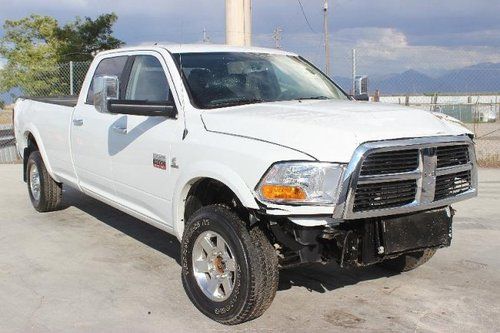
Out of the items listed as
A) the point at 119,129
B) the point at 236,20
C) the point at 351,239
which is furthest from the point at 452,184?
the point at 236,20

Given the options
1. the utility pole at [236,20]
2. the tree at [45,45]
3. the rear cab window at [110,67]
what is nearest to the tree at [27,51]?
the tree at [45,45]

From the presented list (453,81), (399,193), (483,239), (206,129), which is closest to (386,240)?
(399,193)

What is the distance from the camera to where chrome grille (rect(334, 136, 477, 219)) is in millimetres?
3557

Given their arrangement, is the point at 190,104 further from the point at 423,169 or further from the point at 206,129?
the point at 423,169

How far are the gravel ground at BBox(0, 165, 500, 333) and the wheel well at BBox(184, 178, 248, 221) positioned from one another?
2.42ft

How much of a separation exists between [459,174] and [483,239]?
2.45 meters

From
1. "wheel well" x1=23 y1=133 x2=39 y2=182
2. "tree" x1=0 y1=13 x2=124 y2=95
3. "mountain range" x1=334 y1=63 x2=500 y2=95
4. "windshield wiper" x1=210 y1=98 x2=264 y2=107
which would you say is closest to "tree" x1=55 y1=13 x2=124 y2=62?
"tree" x1=0 y1=13 x2=124 y2=95

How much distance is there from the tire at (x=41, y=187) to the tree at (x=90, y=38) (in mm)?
24790

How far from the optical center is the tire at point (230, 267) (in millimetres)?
3781

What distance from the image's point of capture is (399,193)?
151 inches

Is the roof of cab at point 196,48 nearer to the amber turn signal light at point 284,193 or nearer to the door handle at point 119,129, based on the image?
the door handle at point 119,129

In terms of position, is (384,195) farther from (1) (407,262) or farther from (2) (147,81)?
(2) (147,81)

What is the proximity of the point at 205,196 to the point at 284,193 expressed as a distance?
1036 millimetres

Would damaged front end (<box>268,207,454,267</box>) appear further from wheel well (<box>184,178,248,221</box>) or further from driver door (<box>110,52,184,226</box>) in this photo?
driver door (<box>110,52,184,226</box>)
